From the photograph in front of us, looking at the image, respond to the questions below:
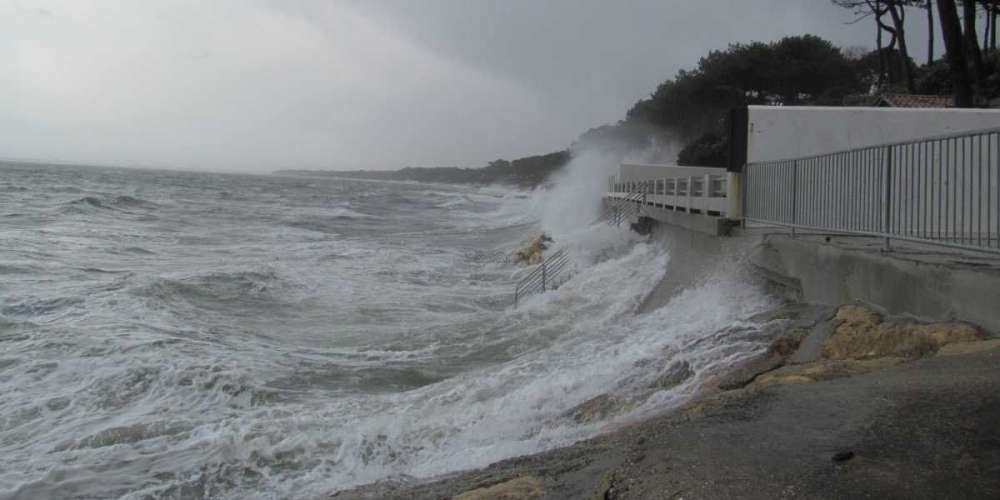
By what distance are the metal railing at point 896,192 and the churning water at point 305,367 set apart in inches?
48.9

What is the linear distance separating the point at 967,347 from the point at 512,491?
10.6 ft

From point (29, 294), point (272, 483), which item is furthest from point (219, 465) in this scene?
point (29, 294)

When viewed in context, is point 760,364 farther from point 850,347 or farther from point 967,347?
point 967,347

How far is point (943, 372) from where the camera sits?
455cm

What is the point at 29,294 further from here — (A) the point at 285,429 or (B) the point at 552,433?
(B) the point at 552,433

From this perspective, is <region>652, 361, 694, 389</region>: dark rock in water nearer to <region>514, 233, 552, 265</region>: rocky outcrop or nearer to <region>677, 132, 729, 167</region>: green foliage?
<region>514, 233, 552, 265</region>: rocky outcrop

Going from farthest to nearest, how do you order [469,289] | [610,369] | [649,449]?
[469,289], [610,369], [649,449]

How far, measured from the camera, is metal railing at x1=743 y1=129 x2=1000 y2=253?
591cm

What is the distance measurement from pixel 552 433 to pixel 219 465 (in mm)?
2793

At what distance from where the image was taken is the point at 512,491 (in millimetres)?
4152

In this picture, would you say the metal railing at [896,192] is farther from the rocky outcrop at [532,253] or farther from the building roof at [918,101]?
the building roof at [918,101]

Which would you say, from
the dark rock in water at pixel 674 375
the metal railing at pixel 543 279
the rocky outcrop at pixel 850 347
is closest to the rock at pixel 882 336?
the rocky outcrop at pixel 850 347

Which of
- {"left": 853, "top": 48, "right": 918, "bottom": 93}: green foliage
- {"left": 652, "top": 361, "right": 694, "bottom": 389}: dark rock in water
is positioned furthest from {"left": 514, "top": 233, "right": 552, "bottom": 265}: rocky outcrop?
{"left": 853, "top": 48, "right": 918, "bottom": 93}: green foliage

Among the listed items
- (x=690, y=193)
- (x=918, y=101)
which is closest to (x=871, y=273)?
(x=690, y=193)
